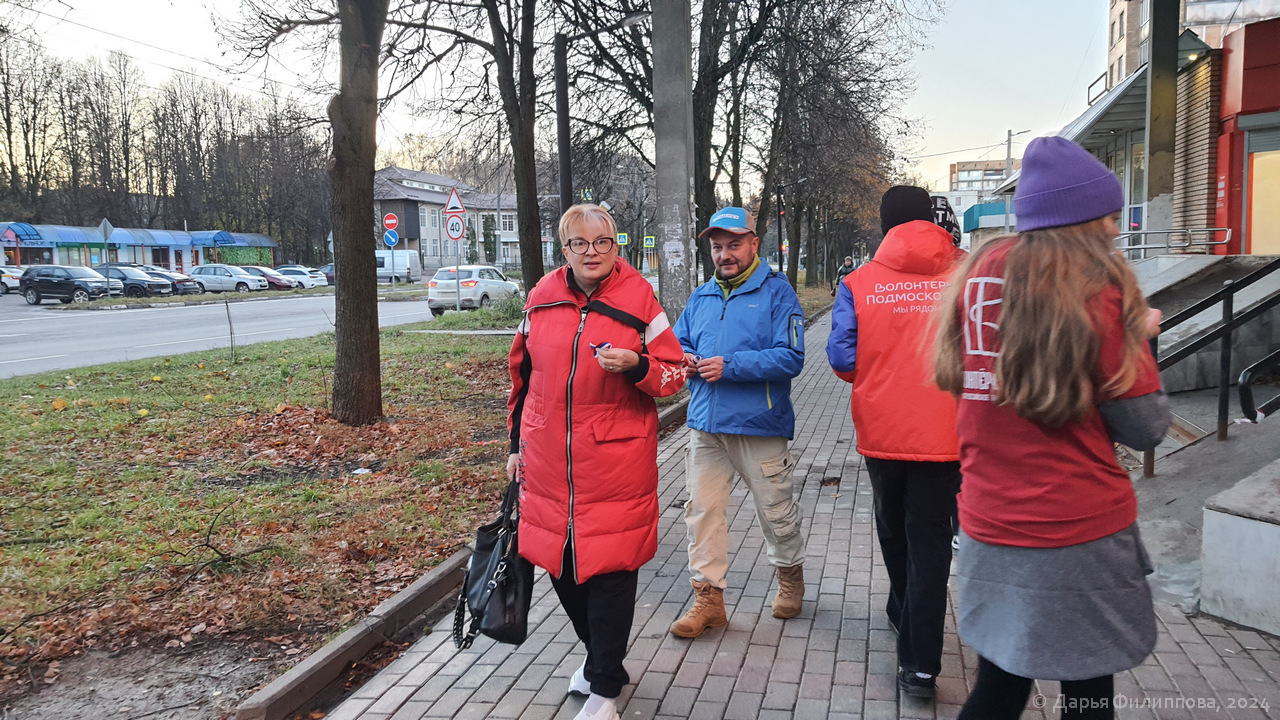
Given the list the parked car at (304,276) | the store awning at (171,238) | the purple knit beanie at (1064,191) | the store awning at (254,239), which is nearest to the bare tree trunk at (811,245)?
the parked car at (304,276)

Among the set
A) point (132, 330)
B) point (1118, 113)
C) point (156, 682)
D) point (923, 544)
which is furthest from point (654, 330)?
point (132, 330)

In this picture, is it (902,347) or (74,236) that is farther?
(74,236)

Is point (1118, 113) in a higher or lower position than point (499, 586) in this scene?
higher

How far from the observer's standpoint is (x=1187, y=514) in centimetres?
461

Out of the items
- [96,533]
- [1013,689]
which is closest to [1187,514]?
[1013,689]

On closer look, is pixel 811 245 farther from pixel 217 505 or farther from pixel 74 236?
pixel 74 236

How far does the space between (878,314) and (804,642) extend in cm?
154

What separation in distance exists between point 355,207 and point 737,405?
18.2 ft

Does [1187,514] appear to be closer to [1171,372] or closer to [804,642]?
[804,642]

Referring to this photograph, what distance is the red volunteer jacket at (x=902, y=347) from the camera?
307cm

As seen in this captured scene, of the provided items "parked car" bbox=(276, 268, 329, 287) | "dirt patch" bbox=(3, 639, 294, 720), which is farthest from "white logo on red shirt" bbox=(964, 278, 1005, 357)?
"parked car" bbox=(276, 268, 329, 287)

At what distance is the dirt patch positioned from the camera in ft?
10.9

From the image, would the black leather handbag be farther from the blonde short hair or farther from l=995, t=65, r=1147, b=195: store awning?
l=995, t=65, r=1147, b=195: store awning

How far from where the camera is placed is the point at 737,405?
375cm
